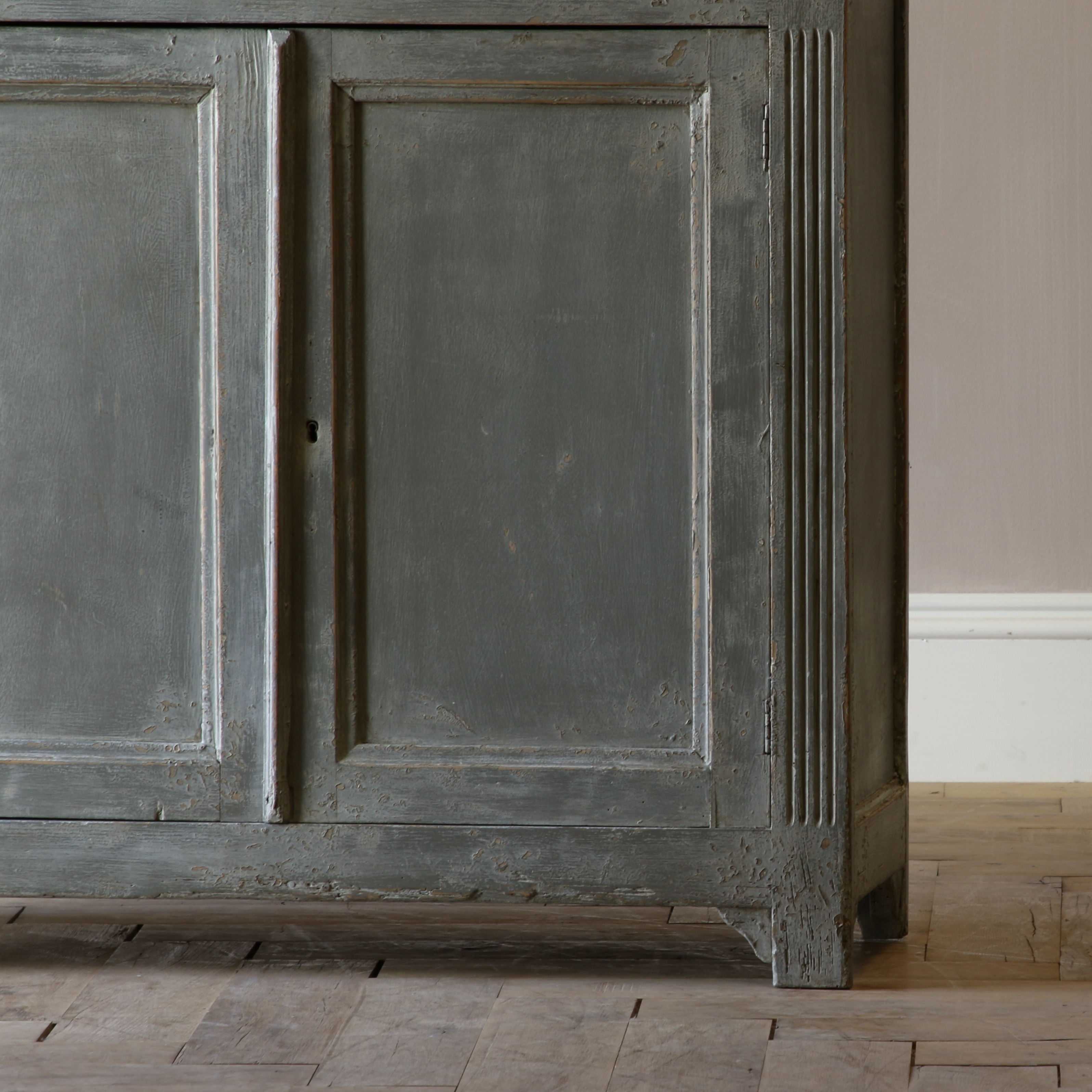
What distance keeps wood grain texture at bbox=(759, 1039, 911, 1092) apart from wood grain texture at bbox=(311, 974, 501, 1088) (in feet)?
1.14

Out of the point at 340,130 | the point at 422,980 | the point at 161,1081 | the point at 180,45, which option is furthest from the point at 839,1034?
the point at 180,45

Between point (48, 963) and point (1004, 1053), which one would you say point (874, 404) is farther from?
point (48, 963)

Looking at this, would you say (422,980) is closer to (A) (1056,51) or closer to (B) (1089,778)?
(B) (1089,778)

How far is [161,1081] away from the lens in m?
1.58

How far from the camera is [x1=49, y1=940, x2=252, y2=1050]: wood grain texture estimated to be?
1.73 metres

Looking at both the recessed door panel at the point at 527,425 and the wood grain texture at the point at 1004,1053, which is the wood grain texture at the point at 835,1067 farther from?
the recessed door panel at the point at 527,425

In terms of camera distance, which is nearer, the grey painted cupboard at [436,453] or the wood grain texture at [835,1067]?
the wood grain texture at [835,1067]

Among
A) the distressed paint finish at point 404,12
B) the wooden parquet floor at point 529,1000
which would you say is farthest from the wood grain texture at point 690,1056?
the distressed paint finish at point 404,12

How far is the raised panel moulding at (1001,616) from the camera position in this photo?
9.73ft

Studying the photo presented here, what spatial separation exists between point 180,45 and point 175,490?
572 mm

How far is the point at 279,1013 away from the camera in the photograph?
1.79 metres

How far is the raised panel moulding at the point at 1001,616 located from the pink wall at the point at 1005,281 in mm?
33

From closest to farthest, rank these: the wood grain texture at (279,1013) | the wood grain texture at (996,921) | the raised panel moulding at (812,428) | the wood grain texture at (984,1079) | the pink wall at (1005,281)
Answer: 1. the wood grain texture at (984,1079)
2. the wood grain texture at (279,1013)
3. the raised panel moulding at (812,428)
4. the wood grain texture at (996,921)
5. the pink wall at (1005,281)

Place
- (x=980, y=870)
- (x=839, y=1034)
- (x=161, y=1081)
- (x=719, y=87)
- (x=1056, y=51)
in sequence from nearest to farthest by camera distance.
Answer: (x=161, y=1081) < (x=839, y=1034) < (x=719, y=87) < (x=980, y=870) < (x=1056, y=51)
